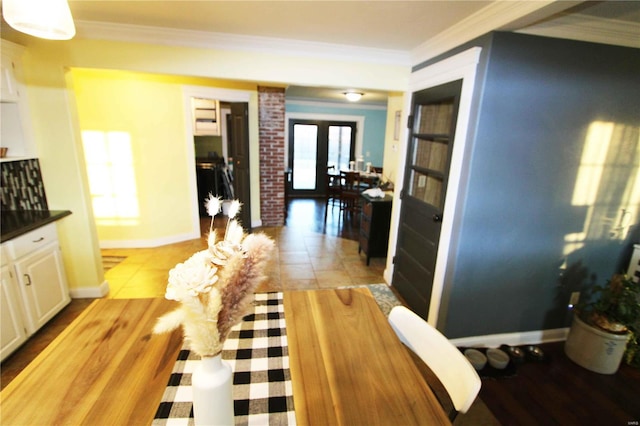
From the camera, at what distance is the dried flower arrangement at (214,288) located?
64 cm

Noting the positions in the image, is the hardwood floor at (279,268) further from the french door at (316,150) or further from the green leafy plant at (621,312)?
the french door at (316,150)

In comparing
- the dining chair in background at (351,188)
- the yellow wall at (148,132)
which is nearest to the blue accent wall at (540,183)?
the dining chair in background at (351,188)

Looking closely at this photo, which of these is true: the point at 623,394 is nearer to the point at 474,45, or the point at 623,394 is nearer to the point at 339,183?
the point at 474,45

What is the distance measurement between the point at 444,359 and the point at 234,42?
8.99 feet

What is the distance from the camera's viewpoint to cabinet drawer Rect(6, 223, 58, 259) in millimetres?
2062

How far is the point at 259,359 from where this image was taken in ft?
3.29

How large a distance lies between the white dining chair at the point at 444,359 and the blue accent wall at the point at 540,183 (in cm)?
111

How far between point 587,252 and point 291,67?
115 inches

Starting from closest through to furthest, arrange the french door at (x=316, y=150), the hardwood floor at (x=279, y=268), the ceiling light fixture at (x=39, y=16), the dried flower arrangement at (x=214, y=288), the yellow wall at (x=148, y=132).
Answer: the dried flower arrangement at (x=214, y=288) → the ceiling light fixture at (x=39, y=16) → the hardwood floor at (x=279, y=268) → the yellow wall at (x=148, y=132) → the french door at (x=316, y=150)

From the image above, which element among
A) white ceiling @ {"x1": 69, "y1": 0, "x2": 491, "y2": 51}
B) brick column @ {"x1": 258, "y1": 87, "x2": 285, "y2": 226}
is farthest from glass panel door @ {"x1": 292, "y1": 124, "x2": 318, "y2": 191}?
white ceiling @ {"x1": 69, "y1": 0, "x2": 491, "y2": 51}

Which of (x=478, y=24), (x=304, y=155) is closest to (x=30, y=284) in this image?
(x=478, y=24)

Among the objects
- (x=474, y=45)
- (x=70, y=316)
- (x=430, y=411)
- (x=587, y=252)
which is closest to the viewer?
(x=430, y=411)

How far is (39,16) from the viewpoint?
98 cm

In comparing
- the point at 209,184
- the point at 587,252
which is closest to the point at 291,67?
the point at 587,252
